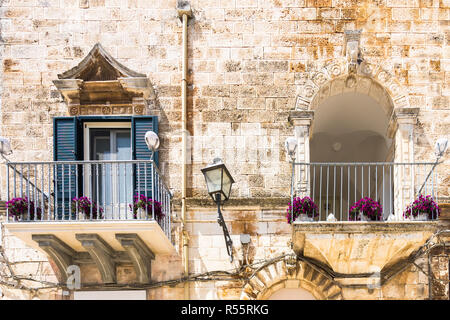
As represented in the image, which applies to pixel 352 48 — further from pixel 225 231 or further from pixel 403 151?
pixel 225 231

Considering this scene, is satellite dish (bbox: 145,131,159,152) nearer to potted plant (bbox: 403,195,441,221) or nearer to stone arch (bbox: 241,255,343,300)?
stone arch (bbox: 241,255,343,300)

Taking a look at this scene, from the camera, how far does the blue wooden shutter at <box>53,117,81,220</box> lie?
13070mm

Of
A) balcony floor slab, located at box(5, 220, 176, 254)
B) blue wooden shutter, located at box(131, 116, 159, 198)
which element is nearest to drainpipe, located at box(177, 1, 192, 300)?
blue wooden shutter, located at box(131, 116, 159, 198)

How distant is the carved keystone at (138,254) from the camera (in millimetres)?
12219

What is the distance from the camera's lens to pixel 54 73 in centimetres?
1398

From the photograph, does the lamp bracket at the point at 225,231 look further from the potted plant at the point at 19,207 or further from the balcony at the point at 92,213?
the potted plant at the point at 19,207

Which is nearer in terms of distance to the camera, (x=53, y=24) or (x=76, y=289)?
(x=76, y=289)

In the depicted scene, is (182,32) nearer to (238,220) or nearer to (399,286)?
(238,220)

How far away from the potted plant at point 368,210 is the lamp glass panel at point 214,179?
6.81ft

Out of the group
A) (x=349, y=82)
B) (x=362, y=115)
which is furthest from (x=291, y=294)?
(x=362, y=115)

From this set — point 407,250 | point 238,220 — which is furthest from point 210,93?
point 407,250

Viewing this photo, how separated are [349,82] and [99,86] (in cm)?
414

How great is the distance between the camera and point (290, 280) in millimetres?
13070

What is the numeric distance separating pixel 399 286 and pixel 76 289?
5.00 m
